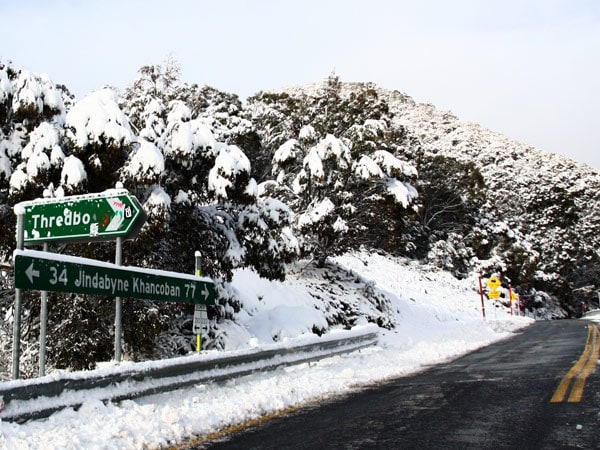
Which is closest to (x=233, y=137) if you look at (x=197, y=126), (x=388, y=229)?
(x=388, y=229)

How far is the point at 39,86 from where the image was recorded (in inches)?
488

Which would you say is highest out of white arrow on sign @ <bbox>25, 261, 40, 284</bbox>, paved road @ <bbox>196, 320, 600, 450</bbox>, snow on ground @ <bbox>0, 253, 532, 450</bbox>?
white arrow on sign @ <bbox>25, 261, 40, 284</bbox>

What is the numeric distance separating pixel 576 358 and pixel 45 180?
1095 cm

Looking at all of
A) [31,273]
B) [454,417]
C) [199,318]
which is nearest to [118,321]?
[199,318]

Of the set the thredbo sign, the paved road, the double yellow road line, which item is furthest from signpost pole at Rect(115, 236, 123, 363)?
the double yellow road line

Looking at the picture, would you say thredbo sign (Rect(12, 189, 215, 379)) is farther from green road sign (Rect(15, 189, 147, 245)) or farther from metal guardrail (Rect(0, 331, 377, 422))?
metal guardrail (Rect(0, 331, 377, 422))

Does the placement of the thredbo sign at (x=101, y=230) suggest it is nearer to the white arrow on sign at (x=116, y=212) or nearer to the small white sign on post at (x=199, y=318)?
the white arrow on sign at (x=116, y=212)

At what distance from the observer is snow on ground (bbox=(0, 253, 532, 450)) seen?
5.66m

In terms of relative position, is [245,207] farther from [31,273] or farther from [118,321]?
[31,273]

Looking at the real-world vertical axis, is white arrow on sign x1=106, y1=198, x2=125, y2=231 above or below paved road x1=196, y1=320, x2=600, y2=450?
above

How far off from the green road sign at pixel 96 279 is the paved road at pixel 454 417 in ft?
7.92

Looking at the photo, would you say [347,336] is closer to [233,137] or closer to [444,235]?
[233,137]

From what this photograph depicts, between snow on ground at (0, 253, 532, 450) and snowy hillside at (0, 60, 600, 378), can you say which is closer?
snow on ground at (0, 253, 532, 450)

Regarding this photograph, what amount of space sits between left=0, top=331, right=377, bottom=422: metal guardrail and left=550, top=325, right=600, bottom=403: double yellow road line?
14.4ft
